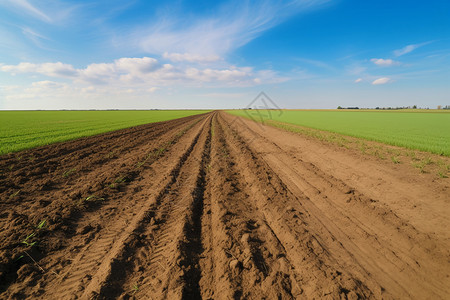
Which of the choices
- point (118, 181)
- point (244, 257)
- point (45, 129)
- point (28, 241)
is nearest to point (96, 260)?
point (28, 241)

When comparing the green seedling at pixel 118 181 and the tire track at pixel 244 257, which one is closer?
the tire track at pixel 244 257

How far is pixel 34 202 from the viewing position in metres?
5.14

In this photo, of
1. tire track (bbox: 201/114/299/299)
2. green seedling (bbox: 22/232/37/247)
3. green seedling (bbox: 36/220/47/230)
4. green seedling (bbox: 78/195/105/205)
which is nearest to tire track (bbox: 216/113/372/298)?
tire track (bbox: 201/114/299/299)

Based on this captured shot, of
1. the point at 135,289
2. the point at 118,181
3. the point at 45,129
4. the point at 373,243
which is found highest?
the point at 45,129

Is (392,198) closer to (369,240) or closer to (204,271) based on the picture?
(369,240)

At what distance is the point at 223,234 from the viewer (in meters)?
3.78

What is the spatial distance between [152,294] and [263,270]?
1.61 meters

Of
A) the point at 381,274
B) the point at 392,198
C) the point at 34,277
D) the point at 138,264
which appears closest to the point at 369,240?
the point at 381,274

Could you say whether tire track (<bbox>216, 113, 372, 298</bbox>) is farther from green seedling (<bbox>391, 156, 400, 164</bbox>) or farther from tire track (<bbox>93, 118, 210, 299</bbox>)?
green seedling (<bbox>391, 156, 400, 164</bbox>)

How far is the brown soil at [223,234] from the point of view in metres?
2.71

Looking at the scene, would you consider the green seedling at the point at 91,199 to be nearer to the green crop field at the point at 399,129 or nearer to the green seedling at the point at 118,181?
the green seedling at the point at 118,181

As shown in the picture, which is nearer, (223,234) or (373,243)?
(373,243)

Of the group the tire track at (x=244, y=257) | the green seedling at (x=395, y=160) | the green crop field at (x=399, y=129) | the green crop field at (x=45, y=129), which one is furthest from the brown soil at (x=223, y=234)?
the green crop field at (x=45, y=129)

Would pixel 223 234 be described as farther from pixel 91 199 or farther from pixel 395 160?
pixel 395 160
